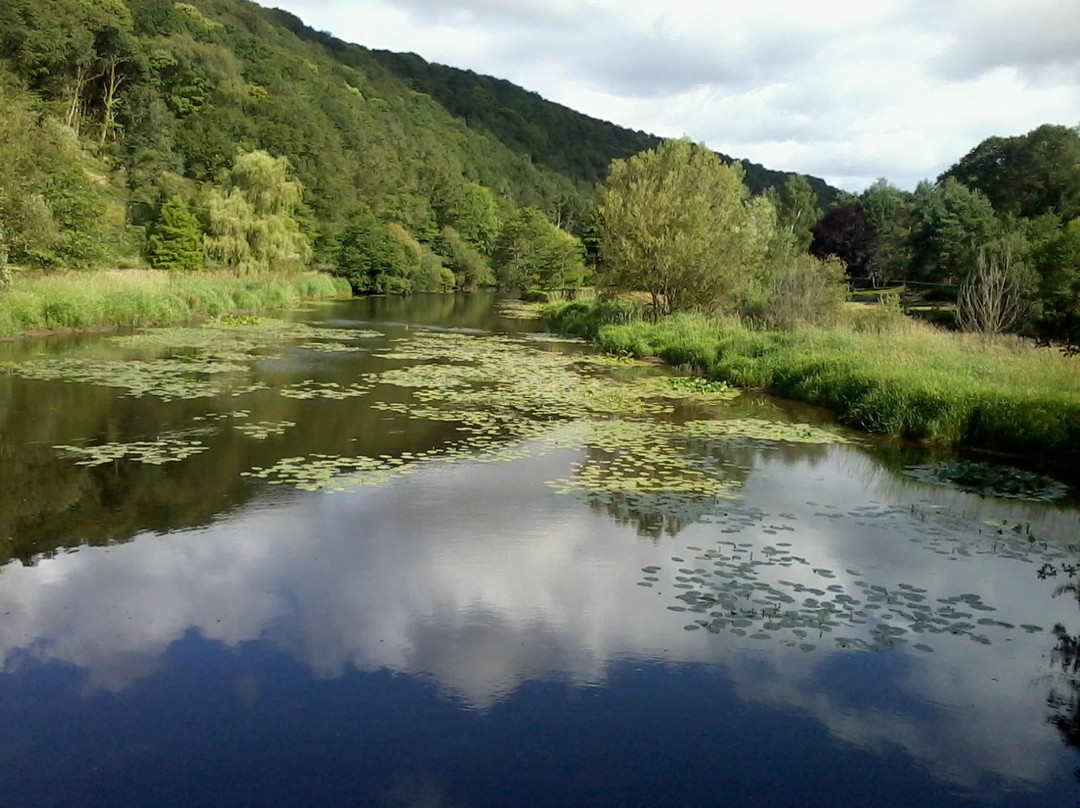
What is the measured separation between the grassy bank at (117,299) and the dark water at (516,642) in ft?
42.8

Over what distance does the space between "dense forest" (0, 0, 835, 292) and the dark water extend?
54.1ft

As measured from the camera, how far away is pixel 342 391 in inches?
612

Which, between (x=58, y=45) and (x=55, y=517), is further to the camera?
(x=58, y=45)

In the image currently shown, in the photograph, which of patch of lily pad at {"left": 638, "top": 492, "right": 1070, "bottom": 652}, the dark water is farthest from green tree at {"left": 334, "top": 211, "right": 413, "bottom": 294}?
patch of lily pad at {"left": 638, "top": 492, "right": 1070, "bottom": 652}

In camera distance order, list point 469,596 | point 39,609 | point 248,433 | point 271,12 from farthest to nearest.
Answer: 1. point 271,12
2. point 248,433
3. point 469,596
4. point 39,609

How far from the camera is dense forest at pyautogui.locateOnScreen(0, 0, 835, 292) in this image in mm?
25781

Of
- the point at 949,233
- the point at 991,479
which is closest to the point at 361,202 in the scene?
the point at 949,233

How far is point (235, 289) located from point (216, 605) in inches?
1202

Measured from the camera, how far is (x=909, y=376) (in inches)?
576

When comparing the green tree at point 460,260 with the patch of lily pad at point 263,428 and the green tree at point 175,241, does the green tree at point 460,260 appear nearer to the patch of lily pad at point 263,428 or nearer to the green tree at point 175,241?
the green tree at point 175,241

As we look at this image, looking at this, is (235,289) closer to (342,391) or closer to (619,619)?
(342,391)

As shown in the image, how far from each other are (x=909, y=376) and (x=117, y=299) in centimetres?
2187

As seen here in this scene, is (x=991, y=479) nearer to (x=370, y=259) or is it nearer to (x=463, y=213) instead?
(x=370, y=259)

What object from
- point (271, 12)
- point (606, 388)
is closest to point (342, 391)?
point (606, 388)
